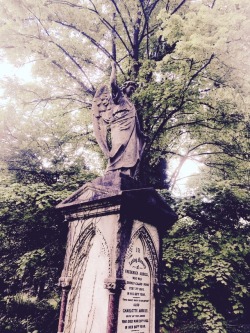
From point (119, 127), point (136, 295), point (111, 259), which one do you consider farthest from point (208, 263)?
point (119, 127)

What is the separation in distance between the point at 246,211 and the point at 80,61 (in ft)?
20.5

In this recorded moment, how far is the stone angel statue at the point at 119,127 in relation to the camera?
13.1 ft

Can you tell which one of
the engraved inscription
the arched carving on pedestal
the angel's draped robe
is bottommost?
the engraved inscription

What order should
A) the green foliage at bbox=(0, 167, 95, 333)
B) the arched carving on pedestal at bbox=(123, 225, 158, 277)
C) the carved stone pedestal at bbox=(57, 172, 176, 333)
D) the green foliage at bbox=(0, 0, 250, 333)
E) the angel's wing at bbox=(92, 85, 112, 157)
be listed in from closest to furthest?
the carved stone pedestal at bbox=(57, 172, 176, 333)
the arched carving on pedestal at bbox=(123, 225, 158, 277)
the angel's wing at bbox=(92, 85, 112, 157)
the green foliage at bbox=(0, 0, 250, 333)
the green foliage at bbox=(0, 167, 95, 333)

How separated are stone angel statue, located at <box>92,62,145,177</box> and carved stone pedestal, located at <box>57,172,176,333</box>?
0.34 meters

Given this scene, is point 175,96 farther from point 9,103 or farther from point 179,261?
point 9,103

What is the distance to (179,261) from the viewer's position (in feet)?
Answer: 21.7

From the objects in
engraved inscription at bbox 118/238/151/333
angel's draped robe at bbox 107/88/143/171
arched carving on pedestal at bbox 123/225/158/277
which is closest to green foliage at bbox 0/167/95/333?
angel's draped robe at bbox 107/88/143/171

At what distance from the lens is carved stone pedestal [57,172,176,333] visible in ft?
10.5

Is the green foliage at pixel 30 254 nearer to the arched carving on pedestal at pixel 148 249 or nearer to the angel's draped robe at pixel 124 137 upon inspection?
the angel's draped robe at pixel 124 137

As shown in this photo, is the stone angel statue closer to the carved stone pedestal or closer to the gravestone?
the gravestone

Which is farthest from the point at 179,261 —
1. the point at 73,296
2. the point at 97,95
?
the point at 97,95

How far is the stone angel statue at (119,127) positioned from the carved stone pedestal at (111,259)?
34cm

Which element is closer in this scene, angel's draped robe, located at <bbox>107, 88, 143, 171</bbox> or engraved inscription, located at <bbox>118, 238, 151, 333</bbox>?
engraved inscription, located at <bbox>118, 238, 151, 333</bbox>
